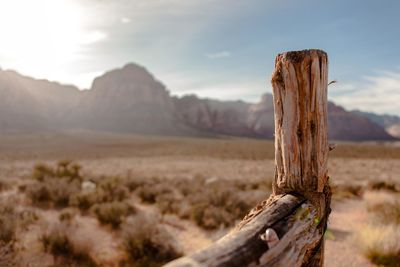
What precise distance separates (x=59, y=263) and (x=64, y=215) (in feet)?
9.12

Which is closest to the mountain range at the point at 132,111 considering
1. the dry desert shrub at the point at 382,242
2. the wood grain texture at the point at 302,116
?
the dry desert shrub at the point at 382,242

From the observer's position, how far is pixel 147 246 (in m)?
6.80

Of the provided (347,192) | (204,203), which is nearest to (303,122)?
(204,203)

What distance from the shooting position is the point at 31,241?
6762 mm

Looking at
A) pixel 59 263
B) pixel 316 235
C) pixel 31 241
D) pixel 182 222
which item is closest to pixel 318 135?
pixel 316 235

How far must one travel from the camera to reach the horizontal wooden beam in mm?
1660

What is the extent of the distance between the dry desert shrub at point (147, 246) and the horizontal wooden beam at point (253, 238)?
4524mm

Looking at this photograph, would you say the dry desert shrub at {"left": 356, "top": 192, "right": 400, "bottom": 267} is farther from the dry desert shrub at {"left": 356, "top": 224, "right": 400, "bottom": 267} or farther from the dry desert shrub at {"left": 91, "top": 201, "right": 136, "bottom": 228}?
the dry desert shrub at {"left": 91, "top": 201, "right": 136, "bottom": 228}

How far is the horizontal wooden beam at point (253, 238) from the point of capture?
5.45ft

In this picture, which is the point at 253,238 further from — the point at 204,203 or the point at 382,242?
the point at 204,203

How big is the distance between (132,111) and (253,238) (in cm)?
9522

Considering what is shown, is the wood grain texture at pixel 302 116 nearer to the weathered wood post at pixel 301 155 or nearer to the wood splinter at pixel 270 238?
the weathered wood post at pixel 301 155

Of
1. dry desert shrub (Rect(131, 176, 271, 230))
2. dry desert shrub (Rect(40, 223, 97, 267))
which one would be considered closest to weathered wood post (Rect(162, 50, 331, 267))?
dry desert shrub (Rect(40, 223, 97, 267))

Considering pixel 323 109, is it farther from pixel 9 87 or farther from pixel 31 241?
pixel 9 87
